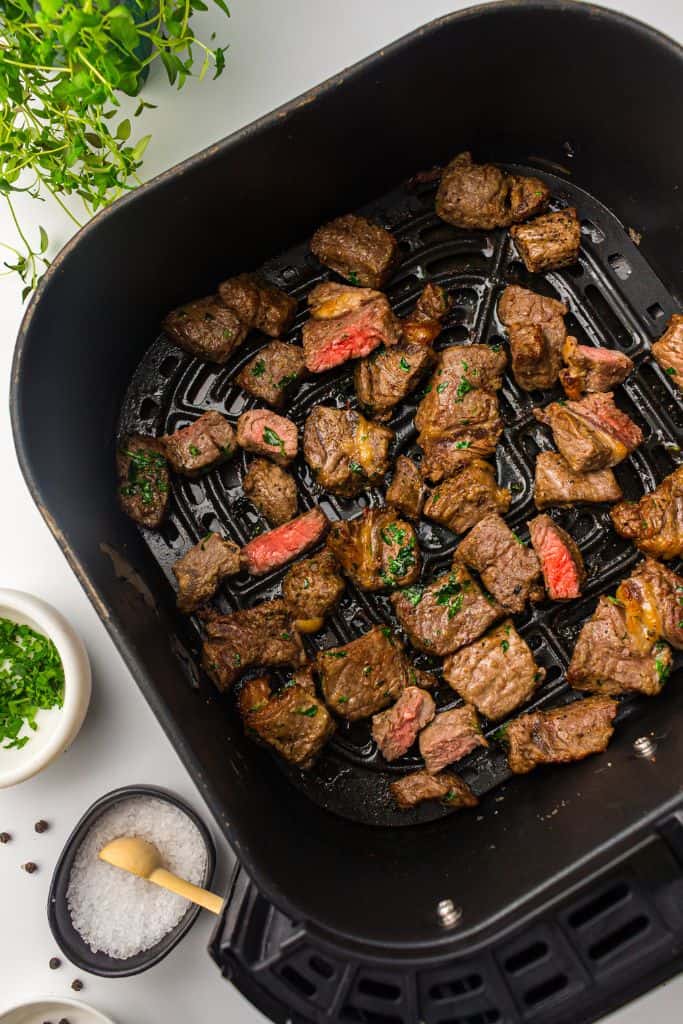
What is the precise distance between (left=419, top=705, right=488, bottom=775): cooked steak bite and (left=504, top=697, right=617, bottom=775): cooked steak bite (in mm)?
100

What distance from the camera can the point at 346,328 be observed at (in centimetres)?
242

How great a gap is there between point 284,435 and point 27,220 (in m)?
1.06

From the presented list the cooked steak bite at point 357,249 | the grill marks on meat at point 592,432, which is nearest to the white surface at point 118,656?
the cooked steak bite at point 357,249

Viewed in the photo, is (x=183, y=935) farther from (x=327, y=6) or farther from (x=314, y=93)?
(x=327, y=6)

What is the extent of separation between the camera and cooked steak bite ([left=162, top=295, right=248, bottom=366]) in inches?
95.7

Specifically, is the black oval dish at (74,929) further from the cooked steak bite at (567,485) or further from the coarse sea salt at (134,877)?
the cooked steak bite at (567,485)

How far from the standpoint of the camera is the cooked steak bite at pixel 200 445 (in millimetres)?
2414

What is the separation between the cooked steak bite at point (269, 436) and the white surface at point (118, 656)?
0.70 m

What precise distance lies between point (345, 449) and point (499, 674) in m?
0.75

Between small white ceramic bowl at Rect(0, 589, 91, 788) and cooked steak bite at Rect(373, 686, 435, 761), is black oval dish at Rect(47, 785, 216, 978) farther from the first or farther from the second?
cooked steak bite at Rect(373, 686, 435, 761)

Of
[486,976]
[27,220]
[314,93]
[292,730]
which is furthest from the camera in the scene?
[27,220]

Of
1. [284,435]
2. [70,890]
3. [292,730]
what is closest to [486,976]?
[292,730]

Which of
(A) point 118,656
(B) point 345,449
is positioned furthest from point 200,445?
(A) point 118,656

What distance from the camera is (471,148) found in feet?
8.11
